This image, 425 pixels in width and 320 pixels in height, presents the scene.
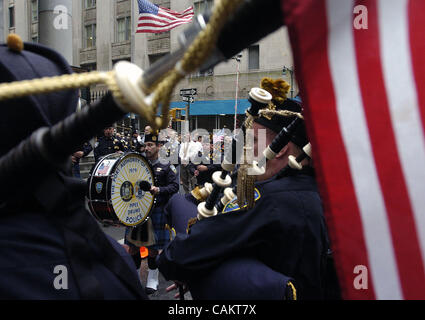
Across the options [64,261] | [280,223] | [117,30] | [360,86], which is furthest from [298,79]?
[117,30]

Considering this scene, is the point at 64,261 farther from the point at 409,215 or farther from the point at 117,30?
Answer: the point at 117,30

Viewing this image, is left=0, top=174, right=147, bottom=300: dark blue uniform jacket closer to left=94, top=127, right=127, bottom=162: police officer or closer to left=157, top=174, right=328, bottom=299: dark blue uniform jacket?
left=157, top=174, right=328, bottom=299: dark blue uniform jacket

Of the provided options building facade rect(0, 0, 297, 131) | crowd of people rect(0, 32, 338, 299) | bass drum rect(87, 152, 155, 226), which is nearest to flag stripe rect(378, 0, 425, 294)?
crowd of people rect(0, 32, 338, 299)

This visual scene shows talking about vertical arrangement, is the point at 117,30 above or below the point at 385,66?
above

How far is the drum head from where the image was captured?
4125mm

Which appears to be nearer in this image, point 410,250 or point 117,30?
point 410,250

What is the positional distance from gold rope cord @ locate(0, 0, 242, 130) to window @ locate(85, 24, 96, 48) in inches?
1253

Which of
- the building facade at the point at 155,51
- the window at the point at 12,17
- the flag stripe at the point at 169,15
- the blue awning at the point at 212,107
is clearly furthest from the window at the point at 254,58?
the window at the point at 12,17

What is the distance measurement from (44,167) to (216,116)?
25.4 meters

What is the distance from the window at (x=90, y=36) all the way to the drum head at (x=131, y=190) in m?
28.3

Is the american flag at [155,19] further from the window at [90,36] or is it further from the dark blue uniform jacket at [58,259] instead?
the window at [90,36]

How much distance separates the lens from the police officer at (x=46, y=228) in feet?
3.11
